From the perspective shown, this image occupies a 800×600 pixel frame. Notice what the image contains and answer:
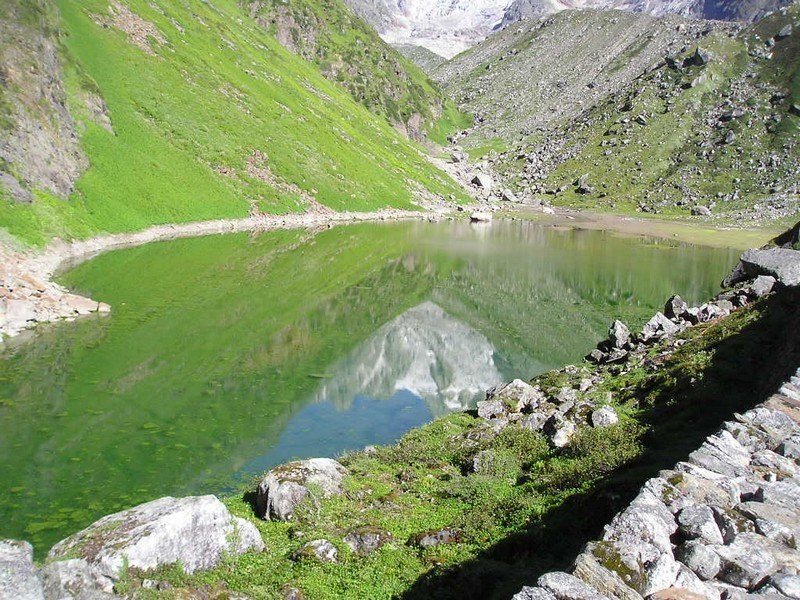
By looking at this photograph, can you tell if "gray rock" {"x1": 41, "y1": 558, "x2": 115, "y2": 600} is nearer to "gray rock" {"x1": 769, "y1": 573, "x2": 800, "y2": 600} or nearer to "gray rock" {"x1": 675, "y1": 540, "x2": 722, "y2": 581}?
"gray rock" {"x1": 675, "y1": 540, "x2": 722, "y2": 581}

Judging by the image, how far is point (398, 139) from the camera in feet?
597

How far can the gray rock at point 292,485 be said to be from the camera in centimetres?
1734

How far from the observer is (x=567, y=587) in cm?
841

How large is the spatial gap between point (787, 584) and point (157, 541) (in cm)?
1232

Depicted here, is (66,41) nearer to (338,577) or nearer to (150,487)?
(150,487)

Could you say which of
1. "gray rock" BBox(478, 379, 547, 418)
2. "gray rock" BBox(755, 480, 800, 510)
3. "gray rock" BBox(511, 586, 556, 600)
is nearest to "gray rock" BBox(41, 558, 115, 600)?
"gray rock" BBox(511, 586, 556, 600)

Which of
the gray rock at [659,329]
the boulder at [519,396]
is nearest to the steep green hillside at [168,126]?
the boulder at [519,396]

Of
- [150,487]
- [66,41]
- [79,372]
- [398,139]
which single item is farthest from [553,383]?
[398,139]

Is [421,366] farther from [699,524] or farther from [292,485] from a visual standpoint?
[699,524]

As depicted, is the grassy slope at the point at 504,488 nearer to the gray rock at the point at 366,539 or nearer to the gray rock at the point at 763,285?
the gray rock at the point at 366,539

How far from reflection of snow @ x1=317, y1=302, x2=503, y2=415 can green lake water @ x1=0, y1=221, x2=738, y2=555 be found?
0.53 feet

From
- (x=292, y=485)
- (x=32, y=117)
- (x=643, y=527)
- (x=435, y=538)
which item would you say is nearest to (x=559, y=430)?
(x=435, y=538)

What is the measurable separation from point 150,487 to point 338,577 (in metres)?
9.67

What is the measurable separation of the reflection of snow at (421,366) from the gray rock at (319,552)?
50.4 ft
